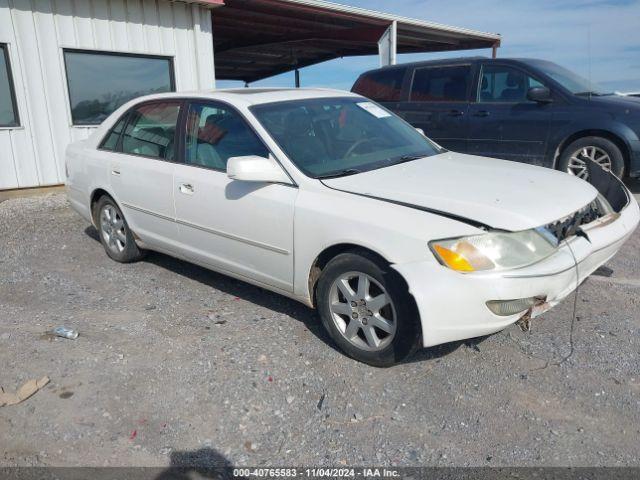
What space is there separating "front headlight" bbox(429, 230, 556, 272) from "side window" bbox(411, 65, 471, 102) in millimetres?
5305

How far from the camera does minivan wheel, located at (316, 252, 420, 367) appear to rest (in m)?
2.96

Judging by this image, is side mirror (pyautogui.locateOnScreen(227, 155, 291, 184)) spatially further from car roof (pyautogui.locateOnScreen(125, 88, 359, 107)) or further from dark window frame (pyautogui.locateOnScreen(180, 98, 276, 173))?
car roof (pyautogui.locateOnScreen(125, 88, 359, 107))

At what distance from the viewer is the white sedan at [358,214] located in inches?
111

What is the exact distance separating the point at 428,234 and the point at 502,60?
5429 millimetres

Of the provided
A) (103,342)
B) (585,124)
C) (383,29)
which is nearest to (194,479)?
(103,342)

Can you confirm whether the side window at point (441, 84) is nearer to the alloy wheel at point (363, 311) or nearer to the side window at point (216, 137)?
the side window at point (216, 137)

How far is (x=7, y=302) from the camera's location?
4.32 metres

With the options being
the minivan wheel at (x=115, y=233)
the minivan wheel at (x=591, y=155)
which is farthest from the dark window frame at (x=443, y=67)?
the minivan wheel at (x=115, y=233)

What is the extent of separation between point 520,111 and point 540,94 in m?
0.38

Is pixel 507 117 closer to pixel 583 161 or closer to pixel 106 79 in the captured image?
pixel 583 161

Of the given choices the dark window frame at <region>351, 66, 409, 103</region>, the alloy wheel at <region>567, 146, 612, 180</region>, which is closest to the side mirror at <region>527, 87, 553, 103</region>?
the alloy wheel at <region>567, 146, 612, 180</region>

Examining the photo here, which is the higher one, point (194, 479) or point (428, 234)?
point (428, 234)

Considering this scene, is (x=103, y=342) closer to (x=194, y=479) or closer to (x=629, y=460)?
(x=194, y=479)

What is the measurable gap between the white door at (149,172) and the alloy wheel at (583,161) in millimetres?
5034
